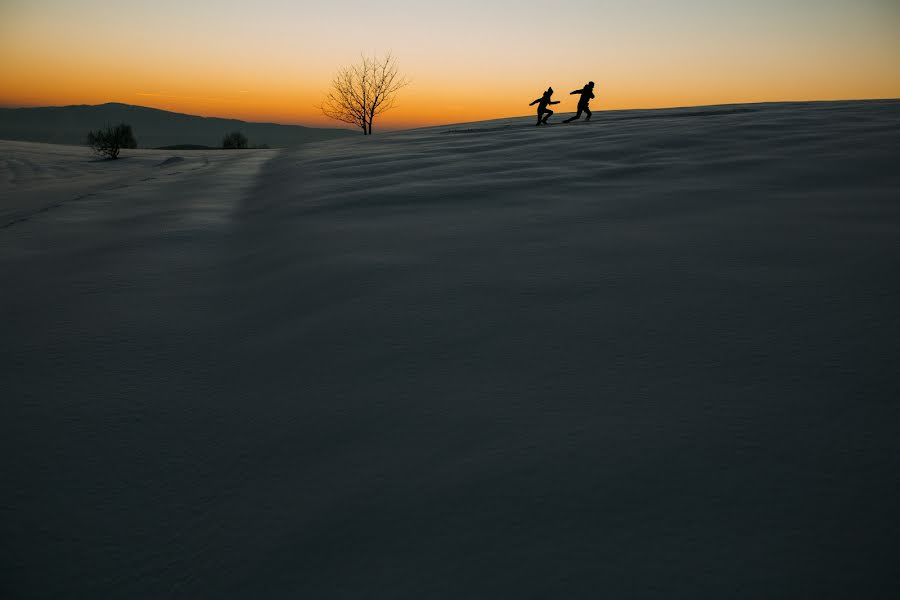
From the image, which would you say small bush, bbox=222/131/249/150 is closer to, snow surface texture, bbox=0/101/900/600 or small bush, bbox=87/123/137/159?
small bush, bbox=87/123/137/159

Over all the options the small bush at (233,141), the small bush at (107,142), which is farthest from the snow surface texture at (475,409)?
the small bush at (233,141)

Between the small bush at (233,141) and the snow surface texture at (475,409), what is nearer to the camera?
the snow surface texture at (475,409)

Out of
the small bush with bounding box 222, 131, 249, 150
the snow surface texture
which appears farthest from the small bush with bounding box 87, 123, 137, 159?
the small bush with bounding box 222, 131, 249, 150

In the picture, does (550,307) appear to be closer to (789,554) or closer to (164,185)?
→ (789,554)

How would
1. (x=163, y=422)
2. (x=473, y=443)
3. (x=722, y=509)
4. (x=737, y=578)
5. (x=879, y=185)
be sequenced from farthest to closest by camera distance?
(x=879, y=185) → (x=163, y=422) → (x=473, y=443) → (x=722, y=509) → (x=737, y=578)

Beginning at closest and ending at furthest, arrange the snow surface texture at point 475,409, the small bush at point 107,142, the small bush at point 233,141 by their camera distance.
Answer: the snow surface texture at point 475,409
the small bush at point 107,142
the small bush at point 233,141

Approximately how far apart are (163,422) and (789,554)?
1.55 metres

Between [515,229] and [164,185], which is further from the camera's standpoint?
[164,185]

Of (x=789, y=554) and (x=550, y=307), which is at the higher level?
(x=550, y=307)

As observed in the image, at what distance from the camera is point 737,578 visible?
2.81ft

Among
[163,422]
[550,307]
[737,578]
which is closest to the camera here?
[737,578]

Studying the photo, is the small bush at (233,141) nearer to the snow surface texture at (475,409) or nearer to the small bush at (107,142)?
the small bush at (107,142)

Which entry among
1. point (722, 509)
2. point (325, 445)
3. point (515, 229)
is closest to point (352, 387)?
point (325, 445)

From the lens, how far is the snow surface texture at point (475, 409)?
953mm
